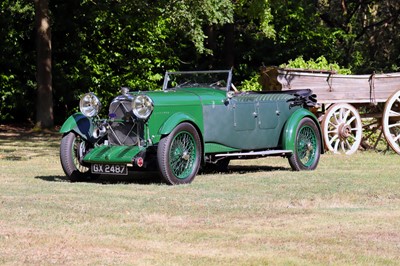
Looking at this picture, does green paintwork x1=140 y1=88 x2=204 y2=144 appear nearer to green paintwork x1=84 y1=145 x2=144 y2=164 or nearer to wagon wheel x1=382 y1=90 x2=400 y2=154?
green paintwork x1=84 y1=145 x2=144 y2=164

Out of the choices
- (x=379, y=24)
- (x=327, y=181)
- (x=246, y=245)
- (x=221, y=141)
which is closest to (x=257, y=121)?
(x=221, y=141)

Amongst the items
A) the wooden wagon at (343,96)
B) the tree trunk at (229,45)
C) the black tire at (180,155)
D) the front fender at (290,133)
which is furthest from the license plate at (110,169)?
the tree trunk at (229,45)

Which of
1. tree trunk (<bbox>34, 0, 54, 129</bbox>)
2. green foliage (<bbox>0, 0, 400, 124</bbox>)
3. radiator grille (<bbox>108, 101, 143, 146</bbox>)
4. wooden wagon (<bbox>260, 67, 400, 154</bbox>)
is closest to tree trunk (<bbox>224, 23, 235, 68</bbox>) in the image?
green foliage (<bbox>0, 0, 400, 124</bbox>)

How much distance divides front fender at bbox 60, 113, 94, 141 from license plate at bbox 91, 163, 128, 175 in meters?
0.59


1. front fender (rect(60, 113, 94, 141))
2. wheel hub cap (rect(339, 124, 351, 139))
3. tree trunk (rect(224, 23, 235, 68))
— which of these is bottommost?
wheel hub cap (rect(339, 124, 351, 139))

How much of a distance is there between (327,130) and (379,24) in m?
18.4

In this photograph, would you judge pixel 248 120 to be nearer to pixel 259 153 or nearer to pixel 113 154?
pixel 259 153

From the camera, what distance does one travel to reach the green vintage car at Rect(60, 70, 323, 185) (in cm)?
1237

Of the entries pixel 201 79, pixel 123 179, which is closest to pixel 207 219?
pixel 123 179

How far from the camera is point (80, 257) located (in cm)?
738

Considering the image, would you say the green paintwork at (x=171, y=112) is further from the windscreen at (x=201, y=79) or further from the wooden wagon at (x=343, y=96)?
the wooden wagon at (x=343, y=96)

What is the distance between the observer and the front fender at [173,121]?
12.2 metres

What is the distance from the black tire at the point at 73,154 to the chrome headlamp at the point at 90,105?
0.34 metres

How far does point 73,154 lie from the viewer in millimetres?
12938
